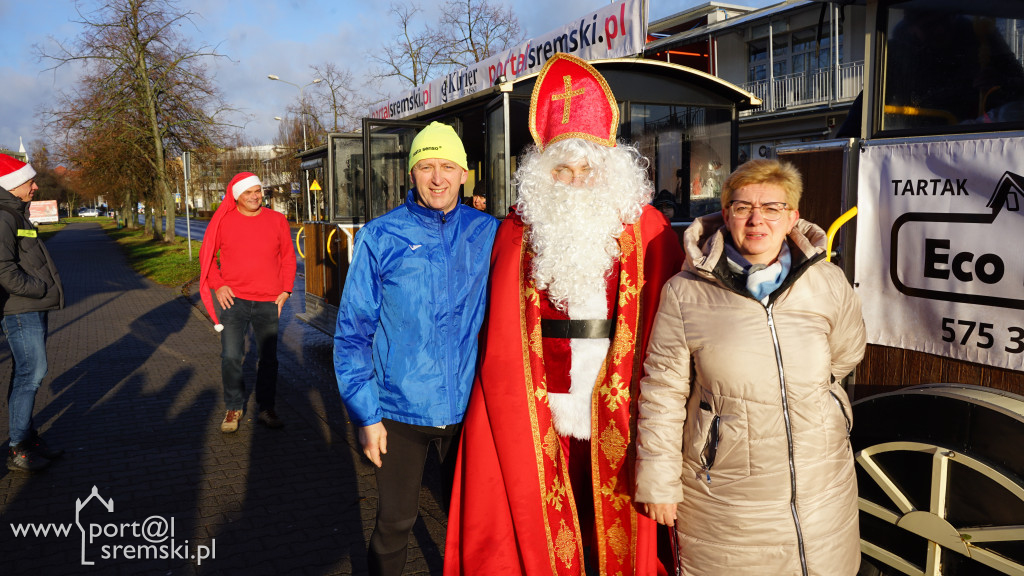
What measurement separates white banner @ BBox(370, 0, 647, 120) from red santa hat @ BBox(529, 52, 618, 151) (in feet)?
9.64

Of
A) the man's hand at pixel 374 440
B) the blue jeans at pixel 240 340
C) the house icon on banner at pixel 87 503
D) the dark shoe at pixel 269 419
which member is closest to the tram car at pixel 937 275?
the man's hand at pixel 374 440

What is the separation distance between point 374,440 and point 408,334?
40cm

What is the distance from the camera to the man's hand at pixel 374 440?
2678mm

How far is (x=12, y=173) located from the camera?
4.91 m

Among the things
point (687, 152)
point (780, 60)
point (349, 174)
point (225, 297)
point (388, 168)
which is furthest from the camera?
point (780, 60)

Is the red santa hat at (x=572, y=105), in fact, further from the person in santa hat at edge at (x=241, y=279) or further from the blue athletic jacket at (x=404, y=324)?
the person in santa hat at edge at (x=241, y=279)

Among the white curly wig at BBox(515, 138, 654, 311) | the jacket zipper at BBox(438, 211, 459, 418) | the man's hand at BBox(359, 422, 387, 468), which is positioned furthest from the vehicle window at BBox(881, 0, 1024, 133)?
the man's hand at BBox(359, 422, 387, 468)

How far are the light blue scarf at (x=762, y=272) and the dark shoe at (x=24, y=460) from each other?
4.77 metres

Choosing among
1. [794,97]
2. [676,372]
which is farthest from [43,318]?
[794,97]

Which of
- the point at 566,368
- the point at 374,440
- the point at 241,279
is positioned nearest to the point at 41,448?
the point at 241,279

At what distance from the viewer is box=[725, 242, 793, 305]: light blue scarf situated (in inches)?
87.6

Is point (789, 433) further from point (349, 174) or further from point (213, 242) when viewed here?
point (349, 174)

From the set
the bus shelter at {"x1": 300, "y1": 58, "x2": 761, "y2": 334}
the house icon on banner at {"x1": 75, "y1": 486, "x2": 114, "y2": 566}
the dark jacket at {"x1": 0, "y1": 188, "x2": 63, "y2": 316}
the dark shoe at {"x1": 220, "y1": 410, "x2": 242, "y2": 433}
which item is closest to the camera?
the house icon on banner at {"x1": 75, "y1": 486, "x2": 114, "y2": 566}

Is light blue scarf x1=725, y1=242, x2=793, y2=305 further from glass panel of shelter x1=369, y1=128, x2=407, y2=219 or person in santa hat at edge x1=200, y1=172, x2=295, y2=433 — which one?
glass panel of shelter x1=369, y1=128, x2=407, y2=219
